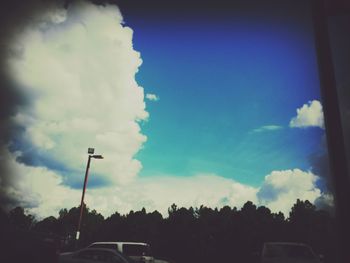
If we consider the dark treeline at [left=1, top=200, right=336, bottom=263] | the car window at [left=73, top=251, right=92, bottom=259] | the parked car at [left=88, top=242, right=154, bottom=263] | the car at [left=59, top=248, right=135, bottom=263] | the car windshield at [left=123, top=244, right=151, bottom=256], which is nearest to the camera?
the car at [left=59, top=248, right=135, bottom=263]

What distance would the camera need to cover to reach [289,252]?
1262 cm

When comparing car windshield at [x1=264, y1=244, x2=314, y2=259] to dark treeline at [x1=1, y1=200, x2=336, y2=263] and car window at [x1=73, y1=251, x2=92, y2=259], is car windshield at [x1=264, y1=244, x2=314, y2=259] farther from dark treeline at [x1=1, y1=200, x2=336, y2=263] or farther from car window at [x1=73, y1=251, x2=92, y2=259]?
dark treeline at [x1=1, y1=200, x2=336, y2=263]

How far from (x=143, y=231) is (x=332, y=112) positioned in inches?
2625

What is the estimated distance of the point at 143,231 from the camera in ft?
212

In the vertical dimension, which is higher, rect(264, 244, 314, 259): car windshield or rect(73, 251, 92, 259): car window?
rect(264, 244, 314, 259): car windshield

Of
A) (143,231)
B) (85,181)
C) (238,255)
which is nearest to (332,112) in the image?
(85,181)

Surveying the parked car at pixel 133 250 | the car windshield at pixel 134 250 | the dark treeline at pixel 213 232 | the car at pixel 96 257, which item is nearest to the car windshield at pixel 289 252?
the parked car at pixel 133 250

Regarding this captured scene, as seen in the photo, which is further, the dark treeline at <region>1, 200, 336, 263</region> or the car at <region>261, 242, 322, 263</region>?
the dark treeline at <region>1, 200, 336, 263</region>

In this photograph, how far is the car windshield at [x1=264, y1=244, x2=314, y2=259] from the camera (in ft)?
40.9

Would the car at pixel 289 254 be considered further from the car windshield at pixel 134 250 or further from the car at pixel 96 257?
the car at pixel 96 257

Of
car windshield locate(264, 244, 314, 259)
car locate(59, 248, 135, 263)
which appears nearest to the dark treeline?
car windshield locate(264, 244, 314, 259)

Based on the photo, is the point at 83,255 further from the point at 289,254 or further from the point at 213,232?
the point at 213,232

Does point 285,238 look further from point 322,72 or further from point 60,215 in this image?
point 60,215

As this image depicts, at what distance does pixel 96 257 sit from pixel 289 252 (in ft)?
25.3
